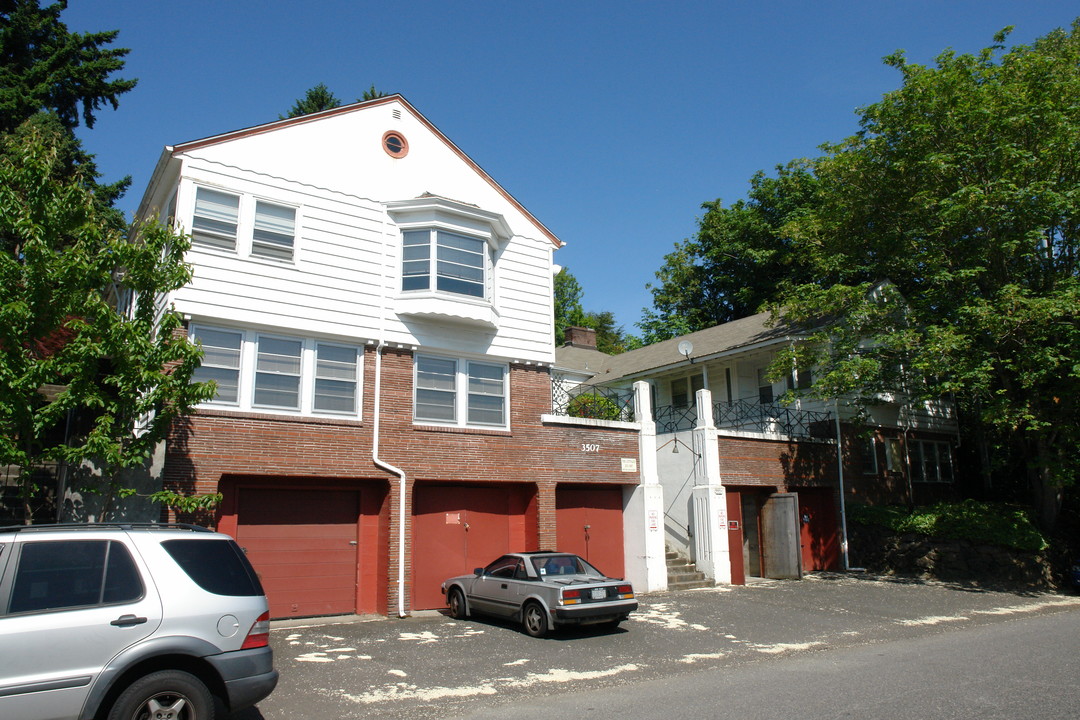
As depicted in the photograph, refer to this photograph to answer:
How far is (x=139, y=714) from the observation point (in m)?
6.07

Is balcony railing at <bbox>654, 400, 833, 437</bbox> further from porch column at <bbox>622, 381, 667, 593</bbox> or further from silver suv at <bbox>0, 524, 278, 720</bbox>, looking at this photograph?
silver suv at <bbox>0, 524, 278, 720</bbox>

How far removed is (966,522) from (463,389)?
1430 cm

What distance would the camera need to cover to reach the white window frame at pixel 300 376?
43.8 ft

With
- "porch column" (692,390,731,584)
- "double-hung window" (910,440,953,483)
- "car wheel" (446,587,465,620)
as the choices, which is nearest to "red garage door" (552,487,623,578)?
"porch column" (692,390,731,584)

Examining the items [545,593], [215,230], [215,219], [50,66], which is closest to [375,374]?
[215,230]

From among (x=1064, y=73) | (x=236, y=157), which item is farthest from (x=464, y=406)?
(x=1064, y=73)

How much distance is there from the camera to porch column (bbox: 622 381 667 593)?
17.5 meters

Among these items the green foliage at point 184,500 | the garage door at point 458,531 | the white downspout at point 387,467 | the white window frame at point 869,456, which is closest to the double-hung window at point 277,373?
the white downspout at point 387,467

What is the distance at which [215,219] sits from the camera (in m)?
13.7

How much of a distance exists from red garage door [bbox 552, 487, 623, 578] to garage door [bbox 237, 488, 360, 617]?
4842mm

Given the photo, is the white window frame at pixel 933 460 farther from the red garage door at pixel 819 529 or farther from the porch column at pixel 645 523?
the porch column at pixel 645 523

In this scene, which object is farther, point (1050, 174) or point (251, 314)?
point (1050, 174)

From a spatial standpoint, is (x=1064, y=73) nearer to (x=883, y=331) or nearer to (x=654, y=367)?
(x=883, y=331)

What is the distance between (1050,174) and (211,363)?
19.9 metres
